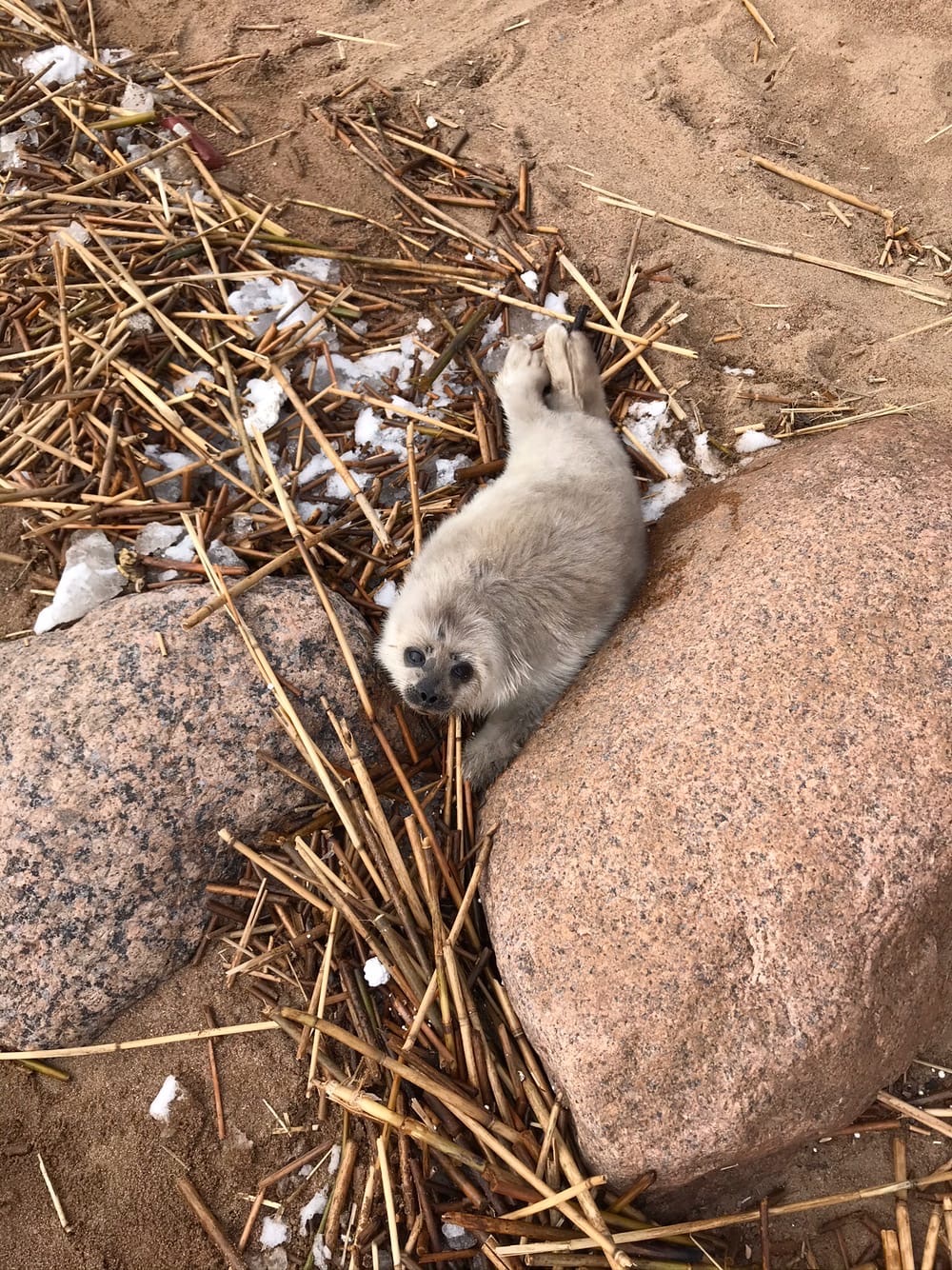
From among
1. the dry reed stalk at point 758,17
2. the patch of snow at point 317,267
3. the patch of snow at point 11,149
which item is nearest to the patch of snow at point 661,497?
the patch of snow at point 317,267

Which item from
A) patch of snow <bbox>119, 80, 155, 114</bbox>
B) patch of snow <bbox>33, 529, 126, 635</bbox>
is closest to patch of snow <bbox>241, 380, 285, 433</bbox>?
patch of snow <bbox>33, 529, 126, 635</bbox>

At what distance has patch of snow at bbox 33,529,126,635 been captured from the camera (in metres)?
3.61

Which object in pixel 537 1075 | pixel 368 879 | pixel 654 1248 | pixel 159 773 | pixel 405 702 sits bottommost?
pixel 654 1248

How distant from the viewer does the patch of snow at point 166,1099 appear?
306 centimetres

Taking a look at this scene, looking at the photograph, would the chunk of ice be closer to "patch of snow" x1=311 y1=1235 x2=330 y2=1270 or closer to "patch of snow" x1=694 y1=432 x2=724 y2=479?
"patch of snow" x1=694 y1=432 x2=724 y2=479

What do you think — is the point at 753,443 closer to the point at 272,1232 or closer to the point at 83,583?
the point at 83,583

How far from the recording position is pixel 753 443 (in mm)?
4043

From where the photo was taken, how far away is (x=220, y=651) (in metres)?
3.40

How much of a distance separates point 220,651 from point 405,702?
73 centimetres

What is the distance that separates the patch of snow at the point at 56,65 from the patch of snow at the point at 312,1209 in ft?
18.1

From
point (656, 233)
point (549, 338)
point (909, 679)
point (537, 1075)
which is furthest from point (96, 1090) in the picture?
point (656, 233)

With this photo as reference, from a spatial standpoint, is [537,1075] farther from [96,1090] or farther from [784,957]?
[96,1090]

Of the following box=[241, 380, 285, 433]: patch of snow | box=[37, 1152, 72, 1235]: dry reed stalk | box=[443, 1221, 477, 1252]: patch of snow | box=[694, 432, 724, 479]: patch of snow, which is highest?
box=[241, 380, 285, 433]: patch of snow

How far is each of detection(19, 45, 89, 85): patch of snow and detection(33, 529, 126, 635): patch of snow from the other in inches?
117
